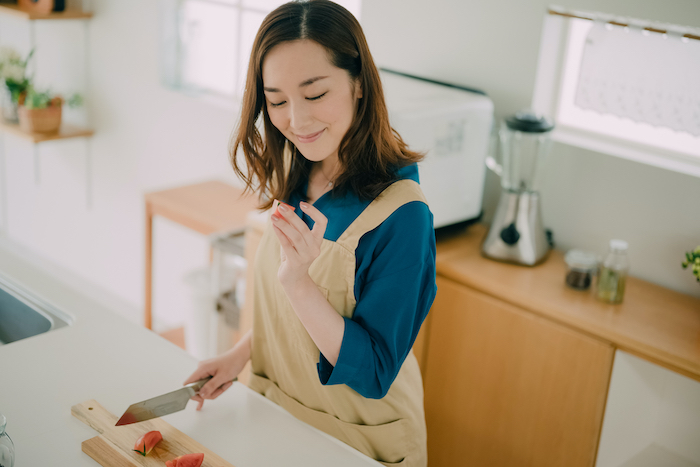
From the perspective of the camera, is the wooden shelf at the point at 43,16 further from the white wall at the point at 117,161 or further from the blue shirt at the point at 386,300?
the blue shirt at the point at 386,300

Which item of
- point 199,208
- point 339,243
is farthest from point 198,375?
point 199,208

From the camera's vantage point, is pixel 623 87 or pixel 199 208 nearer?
pixel 623 87

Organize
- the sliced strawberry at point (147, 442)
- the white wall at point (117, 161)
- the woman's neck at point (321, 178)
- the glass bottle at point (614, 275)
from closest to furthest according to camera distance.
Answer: the sliced strawberry at point (147, 442), the woman's neck at point (321, 178), the glass bottle at point (614, 275), the white wall at point (117, 161)

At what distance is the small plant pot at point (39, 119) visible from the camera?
10.1 feet

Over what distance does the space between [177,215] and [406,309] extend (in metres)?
1.63

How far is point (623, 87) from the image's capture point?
1943 millimetres

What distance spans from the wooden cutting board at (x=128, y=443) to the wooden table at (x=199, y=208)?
4.23 ft

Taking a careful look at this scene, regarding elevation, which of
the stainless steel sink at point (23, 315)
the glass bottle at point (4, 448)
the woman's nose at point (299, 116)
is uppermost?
the woman's nose at point (299, 116)

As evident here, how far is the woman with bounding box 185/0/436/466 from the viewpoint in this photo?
1.07 metres

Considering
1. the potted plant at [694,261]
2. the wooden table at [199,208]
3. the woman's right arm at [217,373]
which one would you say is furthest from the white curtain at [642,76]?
the woman's right arm at [217,373]

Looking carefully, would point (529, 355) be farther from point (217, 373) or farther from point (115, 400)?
point (115, 400)

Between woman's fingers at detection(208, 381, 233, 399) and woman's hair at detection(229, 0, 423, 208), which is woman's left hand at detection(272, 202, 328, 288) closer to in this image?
woman's hair at detection(229, 0, 423, 208)

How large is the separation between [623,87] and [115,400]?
1584 mm

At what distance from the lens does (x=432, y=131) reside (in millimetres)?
1850
